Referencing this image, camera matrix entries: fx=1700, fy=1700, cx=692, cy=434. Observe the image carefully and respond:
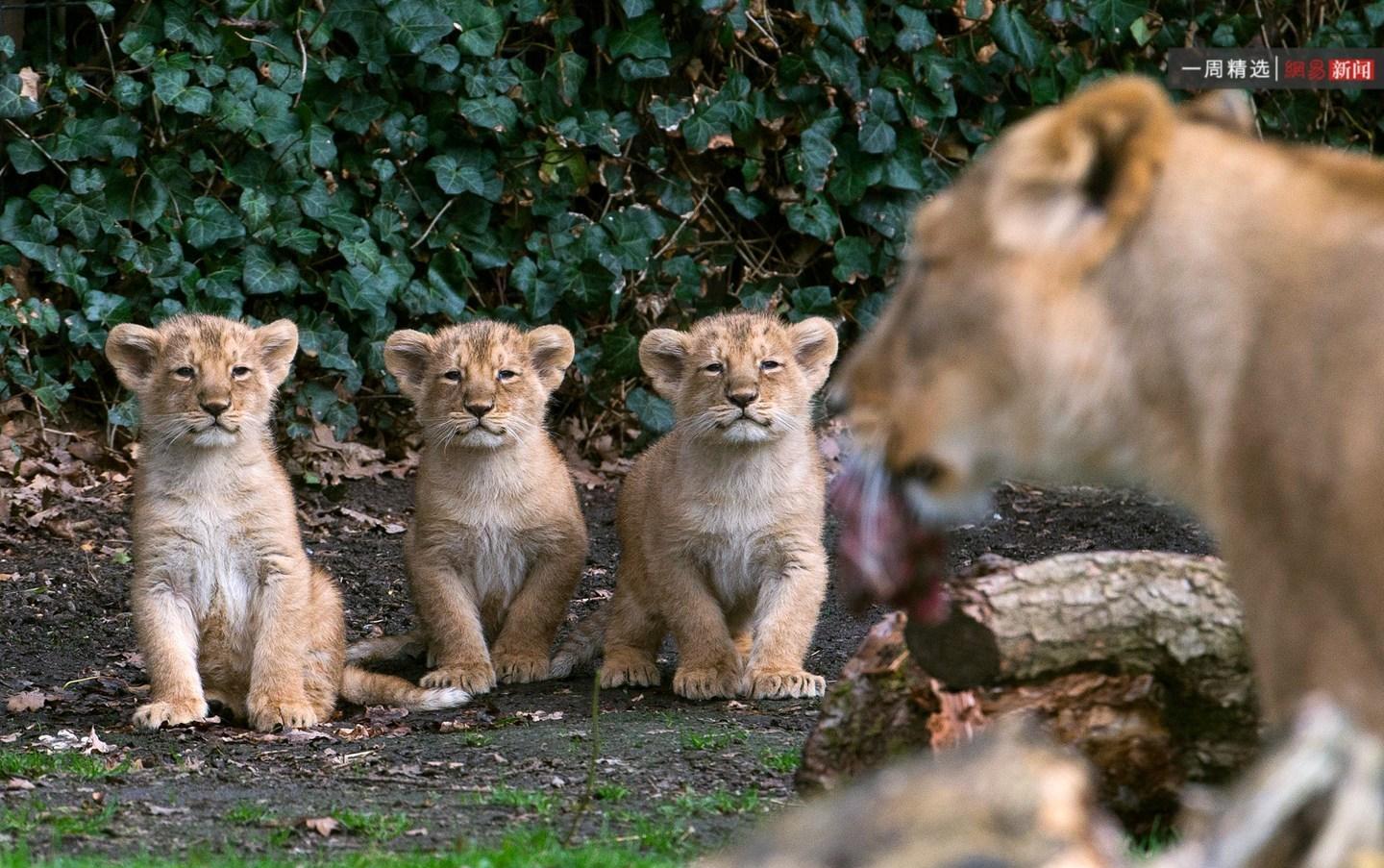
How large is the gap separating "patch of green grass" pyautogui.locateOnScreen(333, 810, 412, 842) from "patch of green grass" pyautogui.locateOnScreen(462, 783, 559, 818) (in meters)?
0.33

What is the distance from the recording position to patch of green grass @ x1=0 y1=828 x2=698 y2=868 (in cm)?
462

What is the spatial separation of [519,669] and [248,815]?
2841 millimetres

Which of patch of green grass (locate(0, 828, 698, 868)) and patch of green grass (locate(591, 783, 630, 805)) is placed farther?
patch of green grass (locate(591, 783, 630, 805))

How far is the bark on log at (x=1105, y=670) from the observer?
15.2 feet

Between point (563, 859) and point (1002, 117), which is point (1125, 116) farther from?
point (1002, 117)

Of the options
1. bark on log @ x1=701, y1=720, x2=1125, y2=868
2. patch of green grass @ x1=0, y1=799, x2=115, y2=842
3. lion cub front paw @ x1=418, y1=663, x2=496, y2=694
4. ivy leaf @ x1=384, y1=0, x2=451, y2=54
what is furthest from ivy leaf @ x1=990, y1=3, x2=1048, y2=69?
bark on log @ x1=701, y1=720, x2=1125, y2=868

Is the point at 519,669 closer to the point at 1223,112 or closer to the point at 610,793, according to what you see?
the point at 610,793

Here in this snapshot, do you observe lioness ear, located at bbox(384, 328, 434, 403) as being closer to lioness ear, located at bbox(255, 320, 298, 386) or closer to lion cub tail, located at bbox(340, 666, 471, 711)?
lioness ear, located at bbox(255, 320, 298, 386)

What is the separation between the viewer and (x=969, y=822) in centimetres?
201

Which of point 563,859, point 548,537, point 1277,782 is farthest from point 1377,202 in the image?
point 548,537

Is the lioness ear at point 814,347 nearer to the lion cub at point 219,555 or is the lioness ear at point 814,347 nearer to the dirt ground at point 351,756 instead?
the dirt ground at point 351,756

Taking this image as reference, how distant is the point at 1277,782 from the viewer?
197 centimetres

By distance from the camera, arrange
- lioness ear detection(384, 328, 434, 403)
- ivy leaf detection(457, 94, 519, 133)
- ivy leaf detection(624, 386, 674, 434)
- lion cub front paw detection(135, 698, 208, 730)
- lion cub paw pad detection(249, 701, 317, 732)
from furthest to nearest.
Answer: ivy leaf detection(624, 386, 674, 434) → ivy leaf detection(457, 94, 519, 133) → lioness ear detection(384, 328, 434, 403) → lion cub paw pad detection(249, 701, 317, 732) → lion cub front paw detection(135, 698, 208, 730)

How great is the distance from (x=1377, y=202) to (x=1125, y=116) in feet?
1.41
